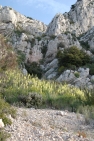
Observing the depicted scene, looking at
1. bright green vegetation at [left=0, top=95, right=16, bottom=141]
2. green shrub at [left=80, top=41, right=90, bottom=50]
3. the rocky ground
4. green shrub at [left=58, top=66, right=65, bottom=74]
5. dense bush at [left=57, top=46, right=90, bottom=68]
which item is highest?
green shrub at [left=80, top=41, right=90, bottom=50]

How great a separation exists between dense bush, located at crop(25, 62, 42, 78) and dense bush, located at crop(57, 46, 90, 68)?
10.8 ft

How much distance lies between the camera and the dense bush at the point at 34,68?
3541 cm

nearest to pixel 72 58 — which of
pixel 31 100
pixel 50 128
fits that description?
pixel 31 100

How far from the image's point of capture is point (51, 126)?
7.34 metres

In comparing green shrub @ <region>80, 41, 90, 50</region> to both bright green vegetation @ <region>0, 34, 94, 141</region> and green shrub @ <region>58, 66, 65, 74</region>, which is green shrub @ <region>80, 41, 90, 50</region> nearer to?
green shrub @ <region>58, 66, 65, 74</region>

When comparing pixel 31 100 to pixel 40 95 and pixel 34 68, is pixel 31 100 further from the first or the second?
pixel 34 68

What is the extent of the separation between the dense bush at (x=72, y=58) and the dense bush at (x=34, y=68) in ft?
Result: 10.8

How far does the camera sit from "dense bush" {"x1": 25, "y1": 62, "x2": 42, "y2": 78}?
3541 cm

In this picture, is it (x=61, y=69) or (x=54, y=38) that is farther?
(x=54, y=38)

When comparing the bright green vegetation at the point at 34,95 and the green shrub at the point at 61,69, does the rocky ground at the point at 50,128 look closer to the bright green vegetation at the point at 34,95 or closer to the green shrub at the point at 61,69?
the bright green vegetation at the point at 34,95

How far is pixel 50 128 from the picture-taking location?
713cm

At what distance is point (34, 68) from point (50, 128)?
97.1ft

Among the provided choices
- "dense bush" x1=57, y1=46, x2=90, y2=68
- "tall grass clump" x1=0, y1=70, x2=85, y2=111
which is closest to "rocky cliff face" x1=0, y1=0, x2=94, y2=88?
"dense bush" x1=57, y1=46, x2=90, y2=68

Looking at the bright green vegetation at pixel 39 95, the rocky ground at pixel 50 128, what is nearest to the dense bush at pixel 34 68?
the bright green vegetation at pixel 39 95
